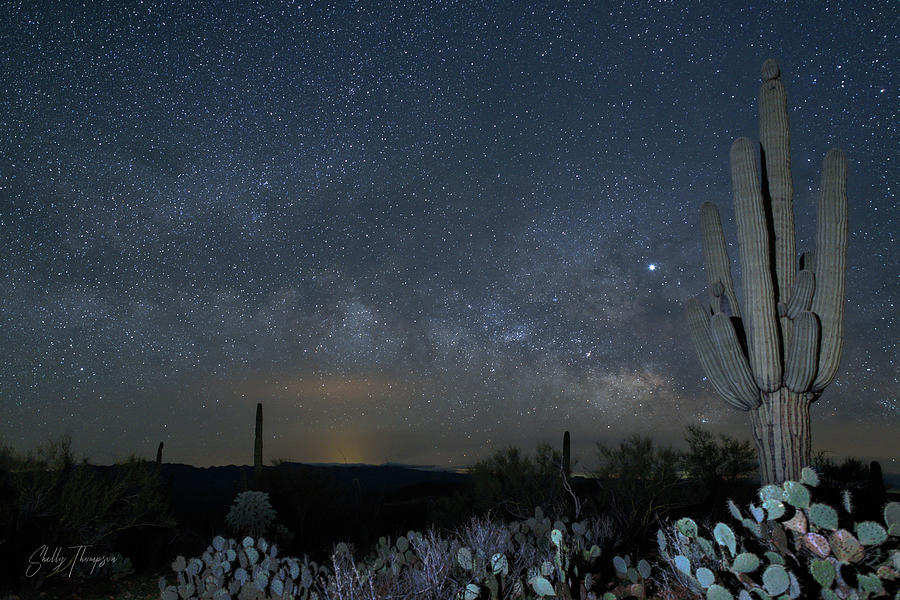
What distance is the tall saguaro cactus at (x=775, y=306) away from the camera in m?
8.34

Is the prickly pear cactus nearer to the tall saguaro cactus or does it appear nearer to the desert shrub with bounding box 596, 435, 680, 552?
the tall saguaro cactus

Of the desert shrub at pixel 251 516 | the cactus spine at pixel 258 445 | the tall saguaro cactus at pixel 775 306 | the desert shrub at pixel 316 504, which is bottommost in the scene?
the desert shrub at pixel 316 504

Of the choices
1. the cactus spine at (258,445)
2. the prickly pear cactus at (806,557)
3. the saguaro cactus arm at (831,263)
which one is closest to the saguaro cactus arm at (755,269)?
the saguaro cactus arm at (831,263)

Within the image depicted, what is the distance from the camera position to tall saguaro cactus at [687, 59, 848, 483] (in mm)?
8344

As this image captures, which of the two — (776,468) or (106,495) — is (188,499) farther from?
(776,468)

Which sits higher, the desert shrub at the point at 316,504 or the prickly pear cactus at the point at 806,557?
the prickly pear cactus at the point at 806,557

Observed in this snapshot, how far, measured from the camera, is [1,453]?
41.8 ft

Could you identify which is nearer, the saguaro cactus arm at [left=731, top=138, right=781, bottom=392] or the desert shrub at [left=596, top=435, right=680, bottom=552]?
the saguaro cactus arm at [left=731, top=138, right=781, bottom=392]

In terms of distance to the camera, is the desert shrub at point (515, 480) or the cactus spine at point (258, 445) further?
the cactus spine at point (258, 445)

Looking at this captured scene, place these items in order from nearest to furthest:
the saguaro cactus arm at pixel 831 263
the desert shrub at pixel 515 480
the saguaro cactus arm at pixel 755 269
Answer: the saguaro cactus arm at pixel 831 263, the saguaro cactus arm at pixel 755 269, the desert shrub at pixel 515 480

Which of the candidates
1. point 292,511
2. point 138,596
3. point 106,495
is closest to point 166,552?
point 106,495

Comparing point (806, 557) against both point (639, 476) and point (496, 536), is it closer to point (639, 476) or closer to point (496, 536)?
point (496, 536)

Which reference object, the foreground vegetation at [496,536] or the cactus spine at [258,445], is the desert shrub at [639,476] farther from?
the cactus spine at [258,445]

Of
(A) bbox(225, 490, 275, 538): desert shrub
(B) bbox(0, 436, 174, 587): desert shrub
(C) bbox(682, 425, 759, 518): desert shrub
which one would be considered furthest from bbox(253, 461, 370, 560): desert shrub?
(C) bbox(682, 425, 759, 518): desert shrub
